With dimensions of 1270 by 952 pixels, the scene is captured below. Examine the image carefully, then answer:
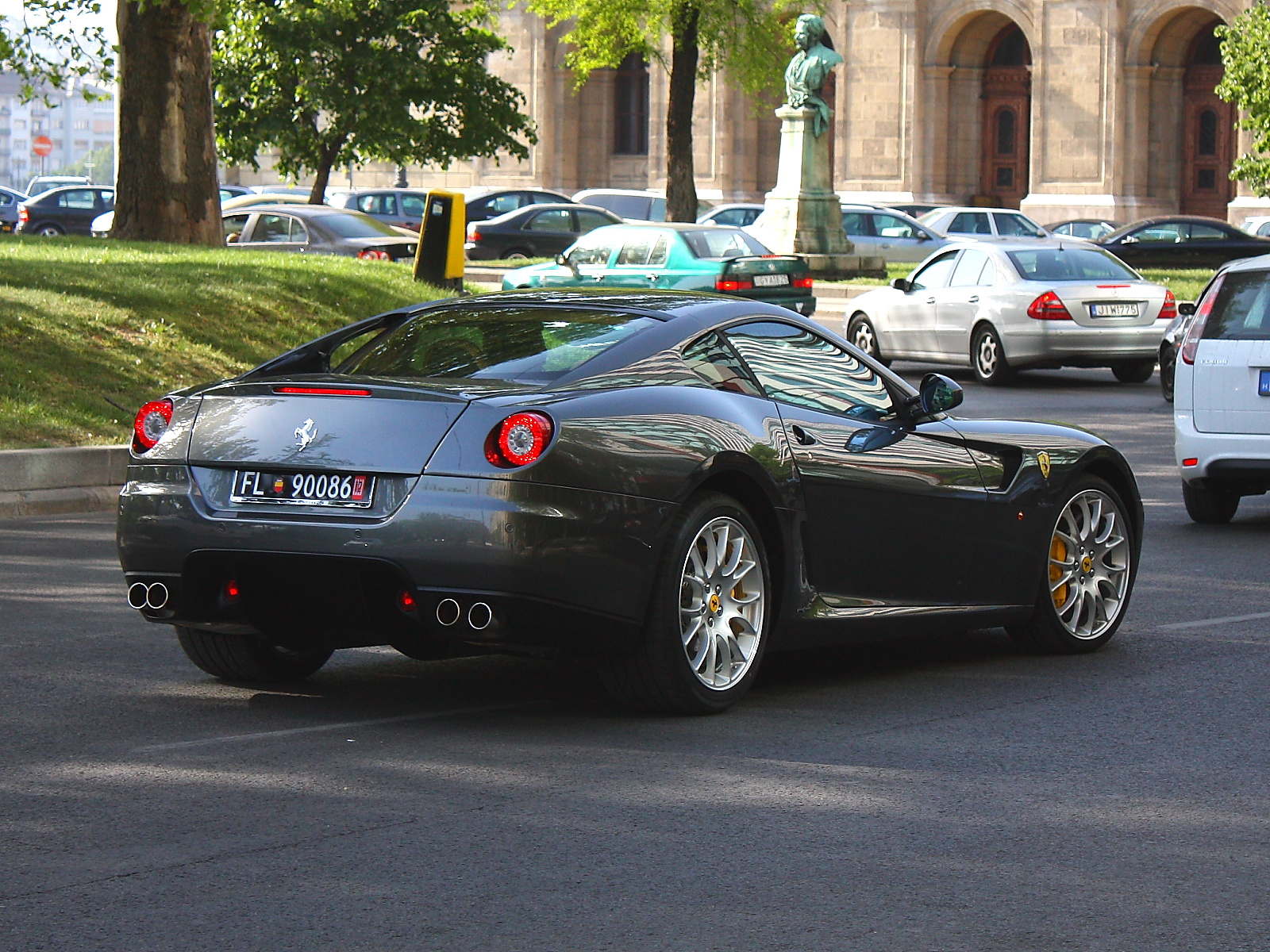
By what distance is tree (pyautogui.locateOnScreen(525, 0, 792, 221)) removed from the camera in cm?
4028

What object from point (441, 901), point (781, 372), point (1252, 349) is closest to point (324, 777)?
point (441, 901)

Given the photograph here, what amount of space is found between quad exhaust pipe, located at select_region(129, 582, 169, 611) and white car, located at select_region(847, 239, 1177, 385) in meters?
16.1

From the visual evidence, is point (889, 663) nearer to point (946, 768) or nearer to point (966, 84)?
point (946, 768)

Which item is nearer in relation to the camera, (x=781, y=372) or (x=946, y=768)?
(x=946, y=768)

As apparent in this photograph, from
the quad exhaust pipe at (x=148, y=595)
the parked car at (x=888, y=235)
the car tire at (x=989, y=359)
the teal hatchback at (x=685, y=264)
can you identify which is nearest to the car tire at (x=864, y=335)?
the teal hatchback at (x=685, y=264)

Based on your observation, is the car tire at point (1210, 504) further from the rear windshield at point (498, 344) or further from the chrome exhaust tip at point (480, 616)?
the chrome exhaust tip at point (480, 616)

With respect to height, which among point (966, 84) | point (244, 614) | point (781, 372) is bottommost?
point (244, 614)

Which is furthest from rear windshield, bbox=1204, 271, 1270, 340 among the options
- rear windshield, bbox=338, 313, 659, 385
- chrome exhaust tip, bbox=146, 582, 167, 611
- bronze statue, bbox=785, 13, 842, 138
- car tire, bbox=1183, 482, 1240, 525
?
bronze statue, bbox=785, 13, 842, 138

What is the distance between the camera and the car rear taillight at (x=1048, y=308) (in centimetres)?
2134

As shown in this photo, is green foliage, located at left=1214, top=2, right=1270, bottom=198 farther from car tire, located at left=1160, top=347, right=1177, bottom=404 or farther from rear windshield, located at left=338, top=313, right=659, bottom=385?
rear windshield, located at left=338, top=313, right=659, bottom=385

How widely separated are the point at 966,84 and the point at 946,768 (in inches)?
2029

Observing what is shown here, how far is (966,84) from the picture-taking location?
182 ft

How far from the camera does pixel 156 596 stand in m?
6.41

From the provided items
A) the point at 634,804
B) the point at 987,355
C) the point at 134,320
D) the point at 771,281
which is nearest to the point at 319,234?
the point at 771,281
